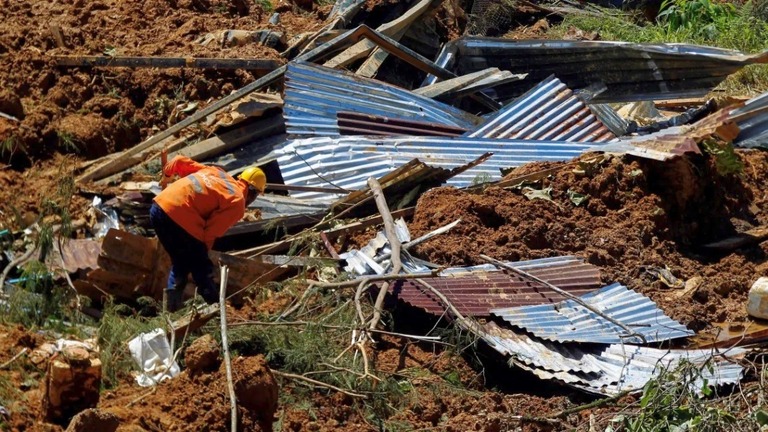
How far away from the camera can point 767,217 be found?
10.3 meters

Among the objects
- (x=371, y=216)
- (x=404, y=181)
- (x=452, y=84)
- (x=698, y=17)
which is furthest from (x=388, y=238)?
(x=698, y=17)

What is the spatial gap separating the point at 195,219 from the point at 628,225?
327 cm

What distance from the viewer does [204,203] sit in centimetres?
811

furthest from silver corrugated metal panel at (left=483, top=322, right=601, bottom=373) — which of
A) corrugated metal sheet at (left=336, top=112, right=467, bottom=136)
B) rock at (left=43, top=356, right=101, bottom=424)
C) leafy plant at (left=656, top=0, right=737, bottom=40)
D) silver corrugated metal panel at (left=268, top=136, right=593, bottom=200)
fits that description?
leafy plant at (left=656, top=0, right=737, bottom=40)

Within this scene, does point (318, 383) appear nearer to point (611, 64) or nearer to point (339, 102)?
point (339, 102)

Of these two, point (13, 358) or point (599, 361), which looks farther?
point (599, 361)

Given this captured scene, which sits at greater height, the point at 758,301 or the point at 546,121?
the point at 758,301

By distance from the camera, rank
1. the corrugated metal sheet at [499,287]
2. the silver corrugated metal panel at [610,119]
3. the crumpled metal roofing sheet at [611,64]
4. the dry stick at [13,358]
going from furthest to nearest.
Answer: the crumpled metal roofing sheet at [611,64] < the silver corrugated metal panel at [610,119] < the corrugated metal sheet at [499,287] < the dry stick at [13,358]

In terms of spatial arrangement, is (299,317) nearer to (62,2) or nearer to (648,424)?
(648,424)

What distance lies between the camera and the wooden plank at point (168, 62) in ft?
35.5

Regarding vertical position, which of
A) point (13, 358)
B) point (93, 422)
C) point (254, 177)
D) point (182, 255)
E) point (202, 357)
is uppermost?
point (93, 422)

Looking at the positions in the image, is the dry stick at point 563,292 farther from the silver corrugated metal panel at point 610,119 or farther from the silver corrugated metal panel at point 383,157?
the silver corrugated metal panel at point 610,119

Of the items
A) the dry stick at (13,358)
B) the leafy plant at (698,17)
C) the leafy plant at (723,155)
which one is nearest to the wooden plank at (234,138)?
the leafy plant at (723,155)

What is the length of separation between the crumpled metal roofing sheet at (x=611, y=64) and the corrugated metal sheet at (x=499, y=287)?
358 centimetres
